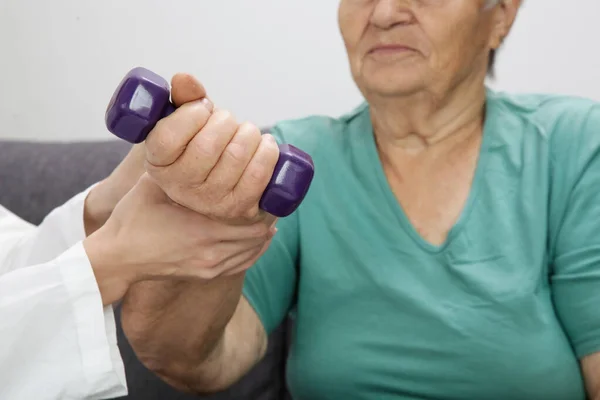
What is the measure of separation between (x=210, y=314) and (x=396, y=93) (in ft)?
1.19

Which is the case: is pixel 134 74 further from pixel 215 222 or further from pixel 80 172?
pixel 80 172

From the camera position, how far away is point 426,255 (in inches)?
30.1

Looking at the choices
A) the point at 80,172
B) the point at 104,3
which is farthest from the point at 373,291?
the point at 104,3

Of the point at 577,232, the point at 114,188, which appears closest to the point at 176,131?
the point at 114,188

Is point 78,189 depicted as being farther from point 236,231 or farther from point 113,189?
point 236,231

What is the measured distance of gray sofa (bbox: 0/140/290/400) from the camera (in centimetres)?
104

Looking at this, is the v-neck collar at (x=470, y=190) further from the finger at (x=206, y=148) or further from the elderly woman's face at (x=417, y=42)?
the finger at (x=206, y=148)

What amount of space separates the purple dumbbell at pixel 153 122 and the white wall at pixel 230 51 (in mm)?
869

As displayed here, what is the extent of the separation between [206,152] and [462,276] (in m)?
0.42

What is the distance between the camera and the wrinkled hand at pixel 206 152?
18.0 inches

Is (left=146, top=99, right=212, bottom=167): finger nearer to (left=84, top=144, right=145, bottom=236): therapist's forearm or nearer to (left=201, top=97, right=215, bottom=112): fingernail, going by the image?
(left=201, top=97, right=215, bottom=112): fingernail

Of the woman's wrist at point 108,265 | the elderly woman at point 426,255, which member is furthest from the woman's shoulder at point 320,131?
the woman's wrist at point 108,265

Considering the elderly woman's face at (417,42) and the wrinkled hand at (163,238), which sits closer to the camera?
the wrinkled hand at (163,238)

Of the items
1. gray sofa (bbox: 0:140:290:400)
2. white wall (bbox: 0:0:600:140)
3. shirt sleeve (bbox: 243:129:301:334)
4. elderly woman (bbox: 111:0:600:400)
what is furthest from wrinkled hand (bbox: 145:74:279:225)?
white wall (bbox: 0:0:600:140)
